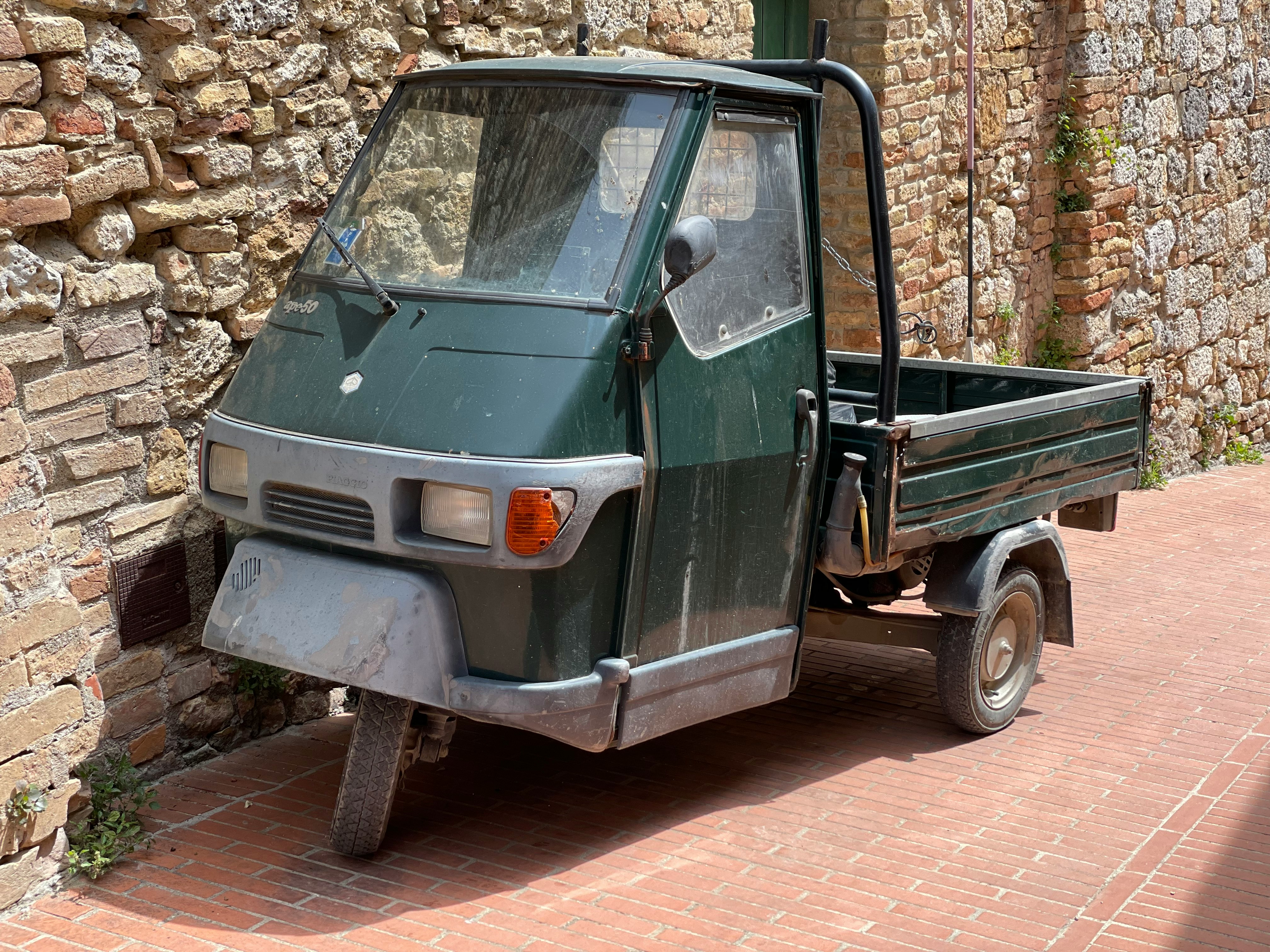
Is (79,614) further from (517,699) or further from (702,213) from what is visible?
(702,213)

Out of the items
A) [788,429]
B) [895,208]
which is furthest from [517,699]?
[895,208]

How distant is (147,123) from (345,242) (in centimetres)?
70

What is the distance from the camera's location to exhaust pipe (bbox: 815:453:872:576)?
4.62 metres

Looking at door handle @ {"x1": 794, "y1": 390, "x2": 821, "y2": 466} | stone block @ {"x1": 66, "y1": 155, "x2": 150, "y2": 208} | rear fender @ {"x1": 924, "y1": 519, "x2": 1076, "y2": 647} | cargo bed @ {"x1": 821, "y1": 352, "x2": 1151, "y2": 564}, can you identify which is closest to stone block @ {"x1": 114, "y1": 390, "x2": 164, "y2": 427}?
stone block @ {"x1": 66, "y1": 155, "x2": 150, "y2": 208}

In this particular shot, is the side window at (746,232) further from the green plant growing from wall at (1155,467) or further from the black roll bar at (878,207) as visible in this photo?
the green plant growing from wall at (1155,467)

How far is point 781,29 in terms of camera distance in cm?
812

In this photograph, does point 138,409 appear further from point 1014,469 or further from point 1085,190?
point 1085,190

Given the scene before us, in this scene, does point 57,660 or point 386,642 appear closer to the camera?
point 386,642

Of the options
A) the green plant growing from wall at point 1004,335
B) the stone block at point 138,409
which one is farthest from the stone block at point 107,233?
the green plant growing from wall at point 1004,335

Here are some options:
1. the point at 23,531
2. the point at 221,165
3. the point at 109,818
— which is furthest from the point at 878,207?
the point at 109,818

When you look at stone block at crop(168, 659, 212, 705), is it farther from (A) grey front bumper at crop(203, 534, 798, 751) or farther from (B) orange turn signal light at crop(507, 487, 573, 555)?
(B) orange turn signal light at crop(507, 487, 573, 555)

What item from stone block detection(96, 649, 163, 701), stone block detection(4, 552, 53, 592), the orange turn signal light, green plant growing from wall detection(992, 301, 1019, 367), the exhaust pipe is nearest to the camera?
the orange turn signal light

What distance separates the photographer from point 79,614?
162 inches

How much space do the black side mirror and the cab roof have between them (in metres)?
0.50
